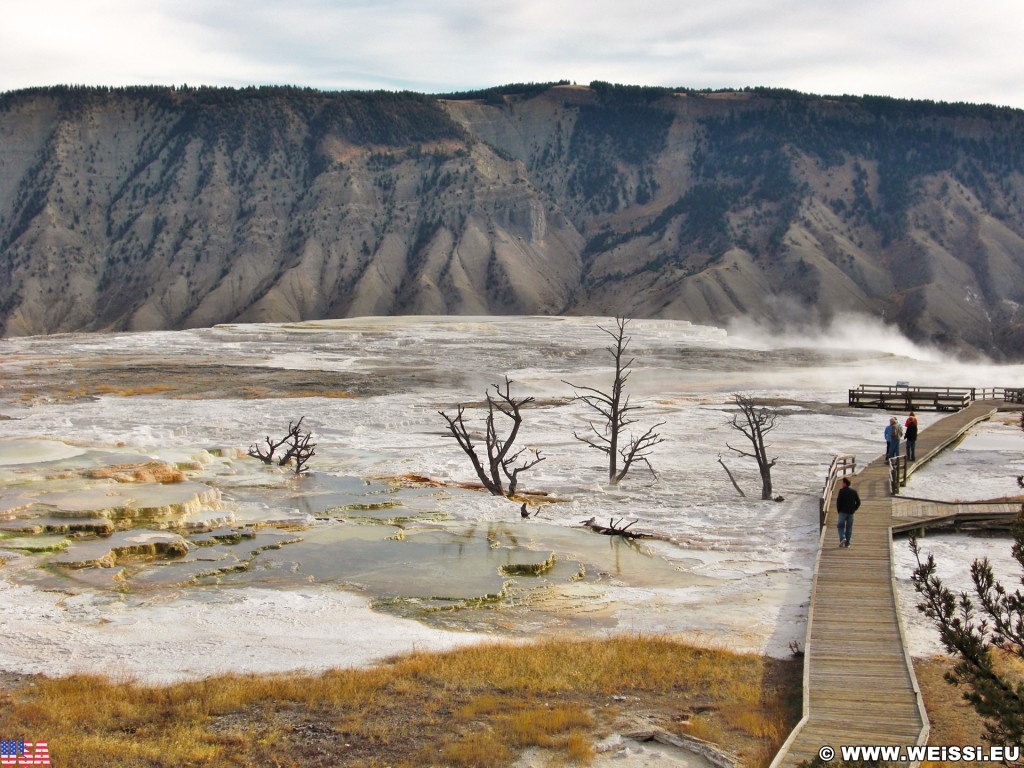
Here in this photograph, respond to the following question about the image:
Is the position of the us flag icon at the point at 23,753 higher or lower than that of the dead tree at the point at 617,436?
lower

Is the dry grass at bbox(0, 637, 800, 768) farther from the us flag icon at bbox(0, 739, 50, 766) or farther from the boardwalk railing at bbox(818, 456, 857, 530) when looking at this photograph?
the boardwalk railing at bbox(818, 456, 857, 530)

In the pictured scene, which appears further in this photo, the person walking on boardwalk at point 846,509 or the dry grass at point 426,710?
the person walking on boardwalk at point 846,509

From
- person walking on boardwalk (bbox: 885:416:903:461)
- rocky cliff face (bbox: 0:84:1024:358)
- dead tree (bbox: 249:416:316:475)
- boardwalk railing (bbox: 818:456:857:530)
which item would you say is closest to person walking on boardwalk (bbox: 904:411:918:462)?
person walking on boardwalk (bbox: 885:416:903:461)

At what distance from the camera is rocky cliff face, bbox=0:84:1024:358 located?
138250 mm

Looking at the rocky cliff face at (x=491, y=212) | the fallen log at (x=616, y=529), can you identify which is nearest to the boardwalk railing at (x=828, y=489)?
the fallen log at (x=616, y=529)

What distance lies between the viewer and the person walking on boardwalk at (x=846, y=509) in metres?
18.8

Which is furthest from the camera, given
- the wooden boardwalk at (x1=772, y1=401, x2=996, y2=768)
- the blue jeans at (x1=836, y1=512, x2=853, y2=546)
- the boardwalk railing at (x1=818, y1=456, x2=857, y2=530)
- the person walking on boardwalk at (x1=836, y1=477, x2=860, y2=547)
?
the boardwalk railing at (x1=818, y1=456, x2=857, y2=530)

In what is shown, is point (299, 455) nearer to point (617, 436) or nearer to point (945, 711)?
point (617, 436)

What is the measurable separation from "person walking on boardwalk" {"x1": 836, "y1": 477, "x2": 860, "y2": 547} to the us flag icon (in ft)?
42.5

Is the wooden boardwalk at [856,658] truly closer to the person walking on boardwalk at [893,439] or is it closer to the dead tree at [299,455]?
the person walking on boardwalk at [893,439]

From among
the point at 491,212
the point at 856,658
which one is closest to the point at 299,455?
the point at 856,658

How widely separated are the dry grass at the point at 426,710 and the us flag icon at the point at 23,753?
6.0 inches

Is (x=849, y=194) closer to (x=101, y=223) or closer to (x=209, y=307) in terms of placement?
(x=209, y=307)

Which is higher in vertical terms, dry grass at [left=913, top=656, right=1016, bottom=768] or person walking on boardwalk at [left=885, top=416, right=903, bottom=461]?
person walking on boardwalk at [left=885, top=416, right=903, bottom=461]
